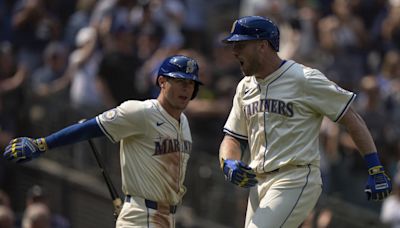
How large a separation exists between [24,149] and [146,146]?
3.05ft

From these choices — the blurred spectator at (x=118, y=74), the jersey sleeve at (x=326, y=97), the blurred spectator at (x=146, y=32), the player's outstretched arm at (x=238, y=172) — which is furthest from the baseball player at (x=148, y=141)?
the blurred spectator at (x=146, y=32)

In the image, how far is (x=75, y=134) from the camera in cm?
904

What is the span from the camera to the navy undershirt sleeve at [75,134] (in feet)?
29.7

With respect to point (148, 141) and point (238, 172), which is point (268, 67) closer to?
point (238, 172)

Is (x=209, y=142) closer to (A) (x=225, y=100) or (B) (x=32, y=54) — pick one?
(A) (x=225, y=100)

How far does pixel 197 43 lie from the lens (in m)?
16.3


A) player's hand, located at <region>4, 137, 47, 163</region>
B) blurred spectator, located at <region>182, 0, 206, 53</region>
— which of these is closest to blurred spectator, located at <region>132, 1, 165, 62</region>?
blurred spectator, located at <region>182, 0, 206, 53</region>

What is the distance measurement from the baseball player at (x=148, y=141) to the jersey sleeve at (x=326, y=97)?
94cm

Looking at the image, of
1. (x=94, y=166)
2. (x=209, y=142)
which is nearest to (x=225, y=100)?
(x=209, y=142)

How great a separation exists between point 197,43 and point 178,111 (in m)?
7.10

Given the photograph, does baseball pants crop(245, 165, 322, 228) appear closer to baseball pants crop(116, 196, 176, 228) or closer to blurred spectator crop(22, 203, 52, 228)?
baseball pants crop(116, 196, 176, 228)

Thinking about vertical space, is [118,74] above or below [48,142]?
below

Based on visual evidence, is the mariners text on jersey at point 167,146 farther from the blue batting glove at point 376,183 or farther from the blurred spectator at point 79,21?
the blurred spectator at point 79,21

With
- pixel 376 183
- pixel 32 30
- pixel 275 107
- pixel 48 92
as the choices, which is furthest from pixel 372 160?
pixel 32 30
